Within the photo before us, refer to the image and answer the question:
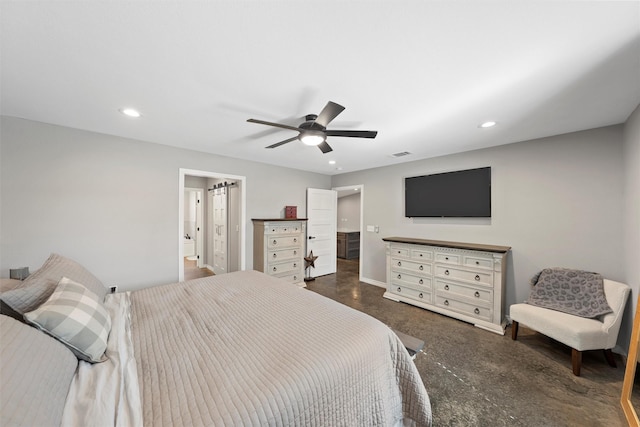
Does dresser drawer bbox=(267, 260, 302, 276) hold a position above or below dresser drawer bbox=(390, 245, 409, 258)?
below

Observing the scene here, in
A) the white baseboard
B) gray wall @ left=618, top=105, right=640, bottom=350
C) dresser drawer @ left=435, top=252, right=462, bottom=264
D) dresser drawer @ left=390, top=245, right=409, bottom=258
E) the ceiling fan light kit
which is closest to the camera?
gray wall @ left=618, top=105, right=640, bottom=350

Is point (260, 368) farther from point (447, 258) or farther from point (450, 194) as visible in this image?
point (450, 194)

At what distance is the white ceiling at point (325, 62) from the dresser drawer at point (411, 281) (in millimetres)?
2255

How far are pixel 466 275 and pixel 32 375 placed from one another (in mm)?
3721

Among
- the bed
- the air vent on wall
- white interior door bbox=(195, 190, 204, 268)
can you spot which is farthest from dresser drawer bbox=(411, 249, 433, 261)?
white interior door bbox=(195, 190, 204, 268)

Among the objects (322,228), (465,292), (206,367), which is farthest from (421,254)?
(206,367)

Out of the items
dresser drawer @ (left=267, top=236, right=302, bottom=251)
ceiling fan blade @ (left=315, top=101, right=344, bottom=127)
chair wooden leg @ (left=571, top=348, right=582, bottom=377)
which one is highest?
ceiling fan blade @ (left=315, top=101, right=344, bottom=127)

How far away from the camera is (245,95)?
177cm

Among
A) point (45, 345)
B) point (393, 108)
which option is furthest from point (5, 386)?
point (393, 108)

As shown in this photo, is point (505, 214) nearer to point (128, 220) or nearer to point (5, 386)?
point (5, 386)

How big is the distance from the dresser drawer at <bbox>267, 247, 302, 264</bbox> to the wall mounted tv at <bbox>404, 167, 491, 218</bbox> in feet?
7.17

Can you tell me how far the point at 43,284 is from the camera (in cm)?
124

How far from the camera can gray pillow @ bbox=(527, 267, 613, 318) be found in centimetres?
215

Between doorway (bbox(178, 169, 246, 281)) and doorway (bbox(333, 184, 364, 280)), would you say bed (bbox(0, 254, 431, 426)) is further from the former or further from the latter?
doorway (bbox(333, 184, 364, 280))
